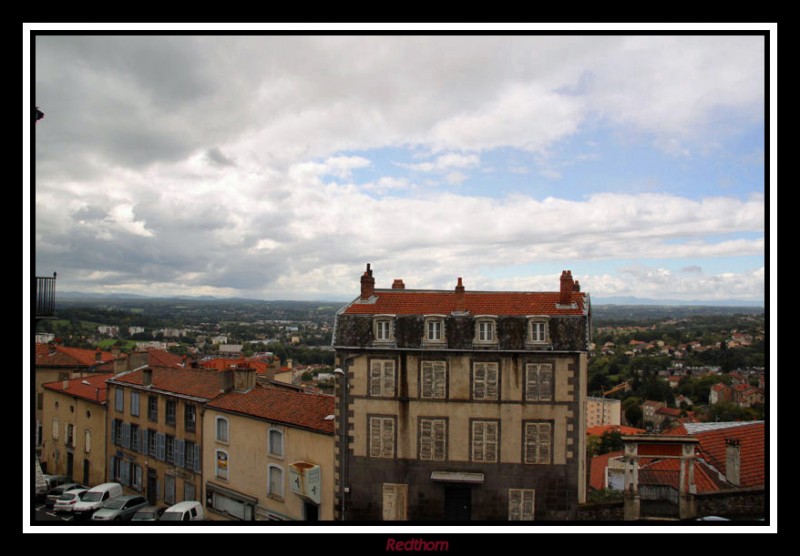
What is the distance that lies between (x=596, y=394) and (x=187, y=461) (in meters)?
56.4

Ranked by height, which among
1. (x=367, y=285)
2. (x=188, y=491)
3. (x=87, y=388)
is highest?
(x=367, y=285)

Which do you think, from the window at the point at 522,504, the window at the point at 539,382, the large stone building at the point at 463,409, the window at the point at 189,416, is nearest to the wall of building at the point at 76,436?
the window at the point at 189,416

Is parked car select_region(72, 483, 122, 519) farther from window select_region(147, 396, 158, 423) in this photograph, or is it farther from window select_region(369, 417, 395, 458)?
window select_region(369, 417, 395, 458)

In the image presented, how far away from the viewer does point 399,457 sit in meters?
16.3

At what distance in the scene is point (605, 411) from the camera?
209ft

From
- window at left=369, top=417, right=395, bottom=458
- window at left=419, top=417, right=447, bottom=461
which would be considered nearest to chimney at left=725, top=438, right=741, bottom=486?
window at left=419, top=417, right=447, bottom=461

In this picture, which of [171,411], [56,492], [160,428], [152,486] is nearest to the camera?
[171,411]

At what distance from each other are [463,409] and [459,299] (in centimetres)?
348

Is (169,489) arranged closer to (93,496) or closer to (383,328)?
(93,496)

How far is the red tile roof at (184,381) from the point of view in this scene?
69.3ft

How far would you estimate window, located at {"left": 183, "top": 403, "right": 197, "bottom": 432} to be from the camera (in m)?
20.8

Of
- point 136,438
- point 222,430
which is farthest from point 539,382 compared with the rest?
point 136,438

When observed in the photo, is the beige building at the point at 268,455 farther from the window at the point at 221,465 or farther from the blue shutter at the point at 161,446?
the blue shutter at the point at 161,446
